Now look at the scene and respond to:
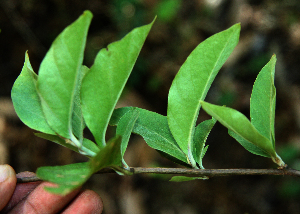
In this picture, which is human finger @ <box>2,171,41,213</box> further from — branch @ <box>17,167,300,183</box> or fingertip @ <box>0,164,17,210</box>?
branch @ <box>17,167,300,183</box>

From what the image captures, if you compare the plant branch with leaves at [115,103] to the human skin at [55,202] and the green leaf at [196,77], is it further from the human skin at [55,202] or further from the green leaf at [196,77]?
the human skin at [55,202]

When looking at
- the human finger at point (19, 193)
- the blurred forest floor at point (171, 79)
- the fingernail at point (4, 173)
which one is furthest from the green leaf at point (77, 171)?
the blurred forest floor at point (171, 79)

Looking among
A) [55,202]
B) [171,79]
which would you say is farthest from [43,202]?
[171,79]

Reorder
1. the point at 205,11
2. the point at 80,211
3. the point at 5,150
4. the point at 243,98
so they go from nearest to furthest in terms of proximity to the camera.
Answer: the point at 80,211 → the point at 5,150 → the point at 243,98 → the point at 205,11

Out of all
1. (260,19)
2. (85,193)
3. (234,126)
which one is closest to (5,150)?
(85,193)

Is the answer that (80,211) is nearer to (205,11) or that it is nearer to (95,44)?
(95,44)

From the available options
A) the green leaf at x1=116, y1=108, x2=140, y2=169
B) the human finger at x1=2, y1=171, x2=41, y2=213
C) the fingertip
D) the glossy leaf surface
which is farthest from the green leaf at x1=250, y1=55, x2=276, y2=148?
the human finger at x1=2, y1=171, x2=41, y2=213
